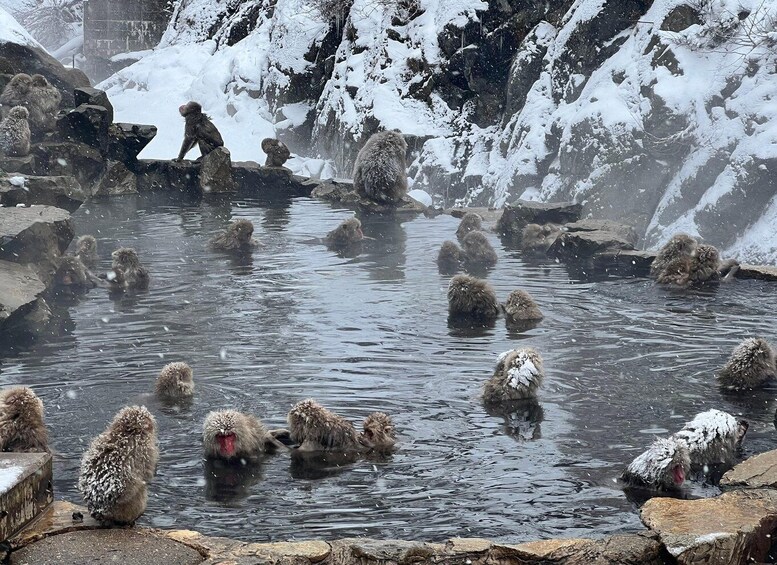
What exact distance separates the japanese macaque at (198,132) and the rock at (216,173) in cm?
17

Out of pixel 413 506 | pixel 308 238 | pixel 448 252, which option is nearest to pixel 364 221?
pixel 308 238

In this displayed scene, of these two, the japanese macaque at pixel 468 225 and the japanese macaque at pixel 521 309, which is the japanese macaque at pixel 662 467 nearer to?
A: the japanese macaque at pixel 521 309

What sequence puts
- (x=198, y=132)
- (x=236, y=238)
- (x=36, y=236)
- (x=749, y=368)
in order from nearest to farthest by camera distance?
(x=749, y=368) < (x=36, y=236) < (x=236, y=238) < (x=198, y=132)

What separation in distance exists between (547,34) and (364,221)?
713cm

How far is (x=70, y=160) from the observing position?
746 inches

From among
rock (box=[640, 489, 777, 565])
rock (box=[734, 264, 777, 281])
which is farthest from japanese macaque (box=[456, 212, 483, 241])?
rock (box=[640, 489, 777, 565])

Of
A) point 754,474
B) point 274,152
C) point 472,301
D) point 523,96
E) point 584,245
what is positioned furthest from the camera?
point 523,96

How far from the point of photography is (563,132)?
19.3m

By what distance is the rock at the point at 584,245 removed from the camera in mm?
13164

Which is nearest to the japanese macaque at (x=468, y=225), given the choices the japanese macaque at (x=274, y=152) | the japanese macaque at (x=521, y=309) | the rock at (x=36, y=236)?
the japanese macaque at (x=521, y=309)

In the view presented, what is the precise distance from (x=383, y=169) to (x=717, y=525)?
13107mm

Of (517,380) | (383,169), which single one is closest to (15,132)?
(383,169)

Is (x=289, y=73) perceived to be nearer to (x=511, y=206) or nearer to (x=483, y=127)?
(x=483, y=127)

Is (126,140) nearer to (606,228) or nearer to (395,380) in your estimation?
(606,228)
